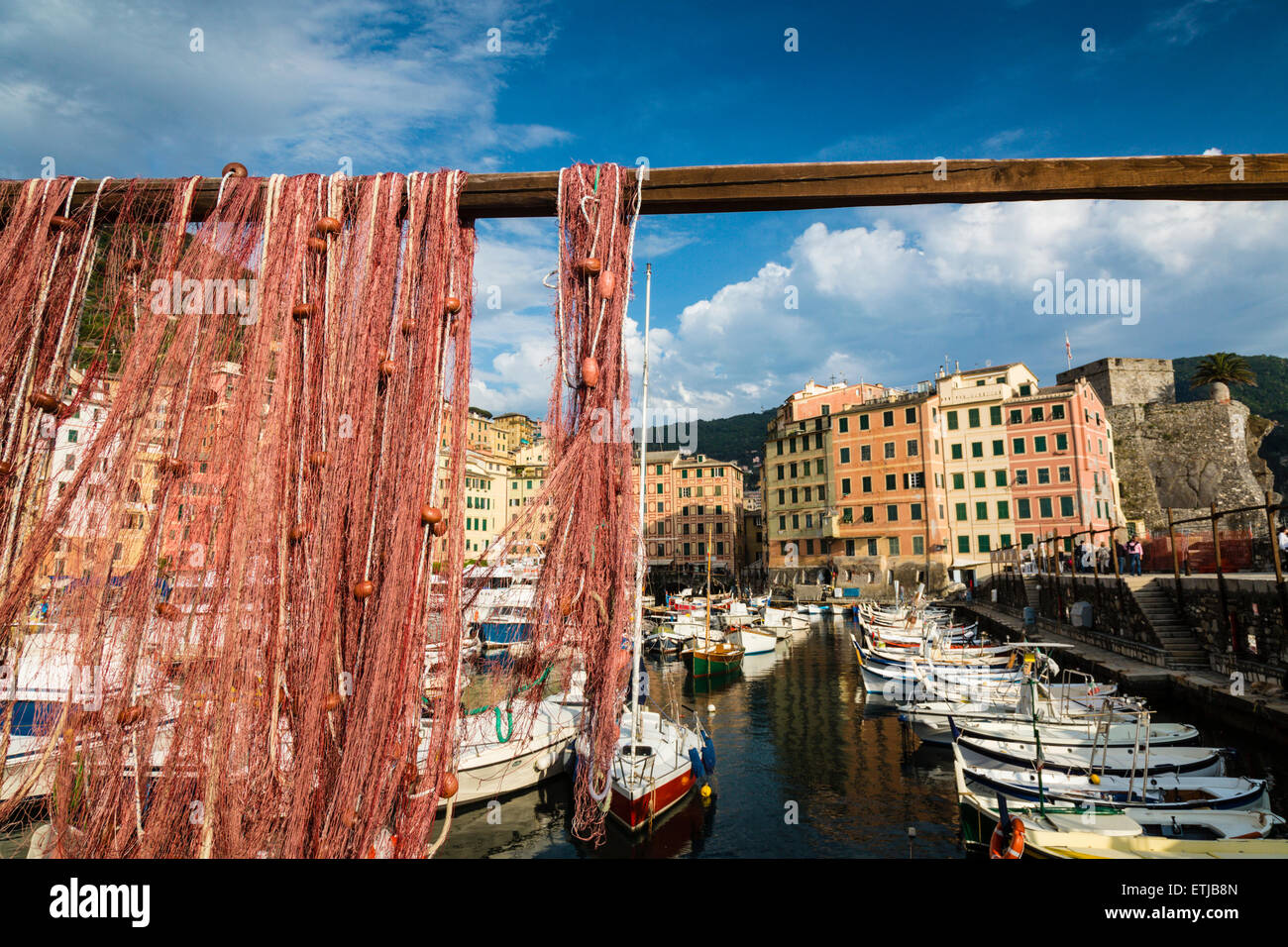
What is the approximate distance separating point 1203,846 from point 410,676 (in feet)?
21.1

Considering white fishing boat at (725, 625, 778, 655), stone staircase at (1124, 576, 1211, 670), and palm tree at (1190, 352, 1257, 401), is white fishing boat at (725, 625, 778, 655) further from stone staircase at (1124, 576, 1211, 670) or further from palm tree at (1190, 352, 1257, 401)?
palm tree at (1190, 352, 1257, 401)

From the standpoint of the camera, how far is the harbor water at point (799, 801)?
12055 millimetres

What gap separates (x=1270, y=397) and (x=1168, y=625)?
11526cm

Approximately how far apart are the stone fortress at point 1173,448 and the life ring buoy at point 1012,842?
56256 millimetres

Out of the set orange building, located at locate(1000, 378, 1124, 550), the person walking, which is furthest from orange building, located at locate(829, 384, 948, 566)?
the person walking

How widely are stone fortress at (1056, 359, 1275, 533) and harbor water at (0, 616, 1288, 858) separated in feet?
153

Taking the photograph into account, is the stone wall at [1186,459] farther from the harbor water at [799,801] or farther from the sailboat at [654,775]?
the sailboat at [654,775]

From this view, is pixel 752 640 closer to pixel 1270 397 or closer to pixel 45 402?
pixel 45 402

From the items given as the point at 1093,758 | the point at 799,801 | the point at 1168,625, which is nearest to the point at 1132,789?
the point at 1093,758

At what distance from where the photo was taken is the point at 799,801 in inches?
555

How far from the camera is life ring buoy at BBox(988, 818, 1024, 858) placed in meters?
7.27
